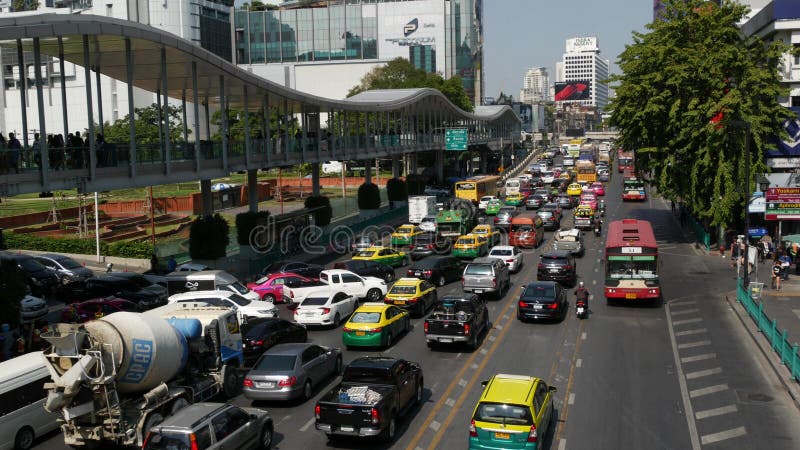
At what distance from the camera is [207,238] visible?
40.2 m

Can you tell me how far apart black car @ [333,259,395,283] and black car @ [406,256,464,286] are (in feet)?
4.14

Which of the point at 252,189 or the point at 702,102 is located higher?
the point at 702,102

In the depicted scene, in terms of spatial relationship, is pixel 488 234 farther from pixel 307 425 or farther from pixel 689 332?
pixel 307 425

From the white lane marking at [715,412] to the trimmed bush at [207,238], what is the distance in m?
28.2

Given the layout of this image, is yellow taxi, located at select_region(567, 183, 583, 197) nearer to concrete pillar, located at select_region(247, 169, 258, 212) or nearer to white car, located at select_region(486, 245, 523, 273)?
white car, located at select_region(486, 245, 523, 273)

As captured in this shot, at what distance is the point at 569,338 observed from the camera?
25844 millimetres

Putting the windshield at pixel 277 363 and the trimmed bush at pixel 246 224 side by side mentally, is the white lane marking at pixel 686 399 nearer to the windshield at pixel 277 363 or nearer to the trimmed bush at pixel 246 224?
the windshield at pixel 277 363

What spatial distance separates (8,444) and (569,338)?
17.2 meters

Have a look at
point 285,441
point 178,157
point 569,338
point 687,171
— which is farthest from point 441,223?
point 285,441

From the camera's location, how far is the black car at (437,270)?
35.2 m

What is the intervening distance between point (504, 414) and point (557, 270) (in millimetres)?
20572

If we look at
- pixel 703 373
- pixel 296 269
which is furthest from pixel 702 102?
pixel 703 373

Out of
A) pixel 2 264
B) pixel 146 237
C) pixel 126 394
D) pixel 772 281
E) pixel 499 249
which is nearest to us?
pixel 126 394

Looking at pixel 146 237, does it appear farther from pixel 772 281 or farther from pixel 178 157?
pixel 772 281
